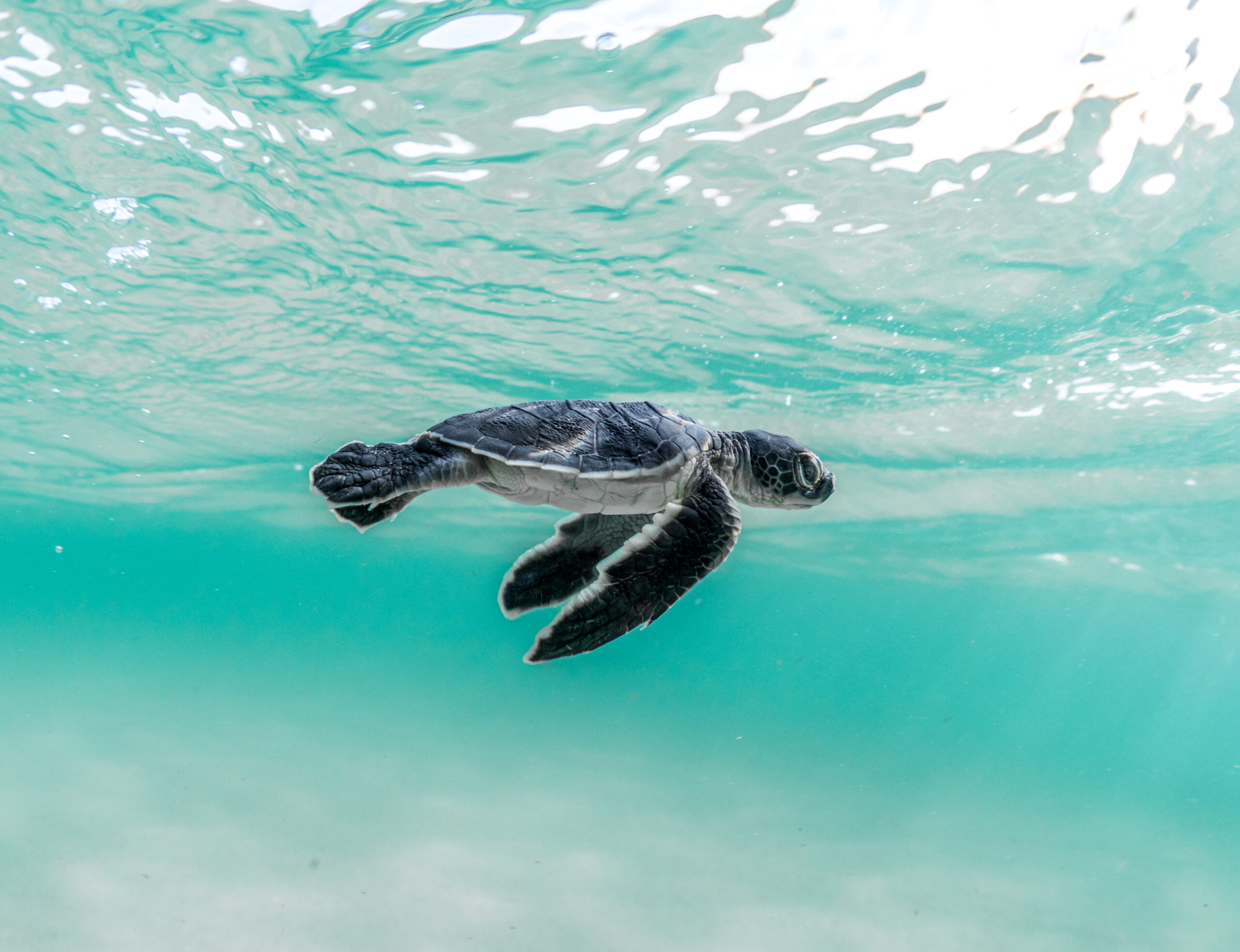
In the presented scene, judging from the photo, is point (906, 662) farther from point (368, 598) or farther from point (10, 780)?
point (10, 780)

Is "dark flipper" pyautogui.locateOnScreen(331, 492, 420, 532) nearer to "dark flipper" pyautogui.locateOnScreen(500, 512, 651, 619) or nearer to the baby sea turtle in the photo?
the baby sea turtle

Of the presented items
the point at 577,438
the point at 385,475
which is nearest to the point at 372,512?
the point at 385,475

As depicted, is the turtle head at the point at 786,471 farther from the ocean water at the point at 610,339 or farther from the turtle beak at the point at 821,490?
the ocean water at the point at 610,339

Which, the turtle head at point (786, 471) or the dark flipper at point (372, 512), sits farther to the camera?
the turtle head at point (786, 471)

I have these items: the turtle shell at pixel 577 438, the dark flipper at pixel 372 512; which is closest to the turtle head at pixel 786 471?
the turtle shell at pixel 577 438

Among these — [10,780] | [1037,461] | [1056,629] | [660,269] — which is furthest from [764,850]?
[1056,629]

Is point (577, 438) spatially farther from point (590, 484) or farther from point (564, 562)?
point (564, 562)
